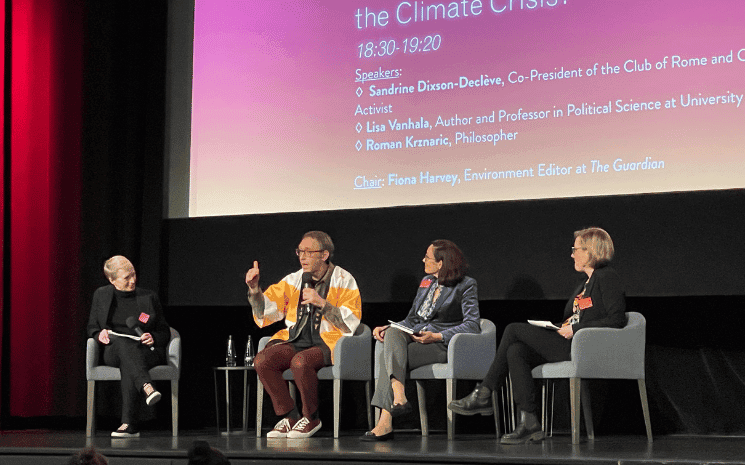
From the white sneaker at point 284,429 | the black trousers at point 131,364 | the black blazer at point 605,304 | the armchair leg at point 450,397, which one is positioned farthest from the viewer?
the black trousers at point 131,364

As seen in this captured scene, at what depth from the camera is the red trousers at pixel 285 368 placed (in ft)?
13.6

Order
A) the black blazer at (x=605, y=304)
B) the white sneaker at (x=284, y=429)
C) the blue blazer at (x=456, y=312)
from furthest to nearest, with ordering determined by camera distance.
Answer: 1. the white sneaker at (x=284, y=429)
2. the blue blazer at (x=456, y=312)
3. the black blazer at (x=605, y=304)

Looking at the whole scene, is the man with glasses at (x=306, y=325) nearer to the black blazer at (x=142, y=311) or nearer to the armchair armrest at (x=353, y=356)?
the armchair armrest at (x=353, y=356)

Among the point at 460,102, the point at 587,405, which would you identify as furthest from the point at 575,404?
the point at 460,102

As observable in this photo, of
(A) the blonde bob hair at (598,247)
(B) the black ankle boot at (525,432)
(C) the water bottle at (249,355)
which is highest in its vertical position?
(A) the blonde bob hair at (598,247)

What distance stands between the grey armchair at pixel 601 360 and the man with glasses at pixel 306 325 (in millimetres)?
1002

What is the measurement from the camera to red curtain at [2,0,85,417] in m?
5.16

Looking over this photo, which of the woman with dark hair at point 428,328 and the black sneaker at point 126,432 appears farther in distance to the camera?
the black sneaker at point 126,432

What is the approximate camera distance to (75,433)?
4949mm

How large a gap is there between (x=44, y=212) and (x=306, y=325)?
75.4 inches

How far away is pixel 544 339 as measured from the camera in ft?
12.5

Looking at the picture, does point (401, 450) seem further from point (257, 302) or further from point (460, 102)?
point (460, 102)

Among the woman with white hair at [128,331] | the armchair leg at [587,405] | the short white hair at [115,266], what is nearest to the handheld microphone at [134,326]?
the woman with white hair at [128,331]

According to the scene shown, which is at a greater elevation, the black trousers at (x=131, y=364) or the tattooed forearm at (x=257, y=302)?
the tattooed forearm at (x=257, y=302)
